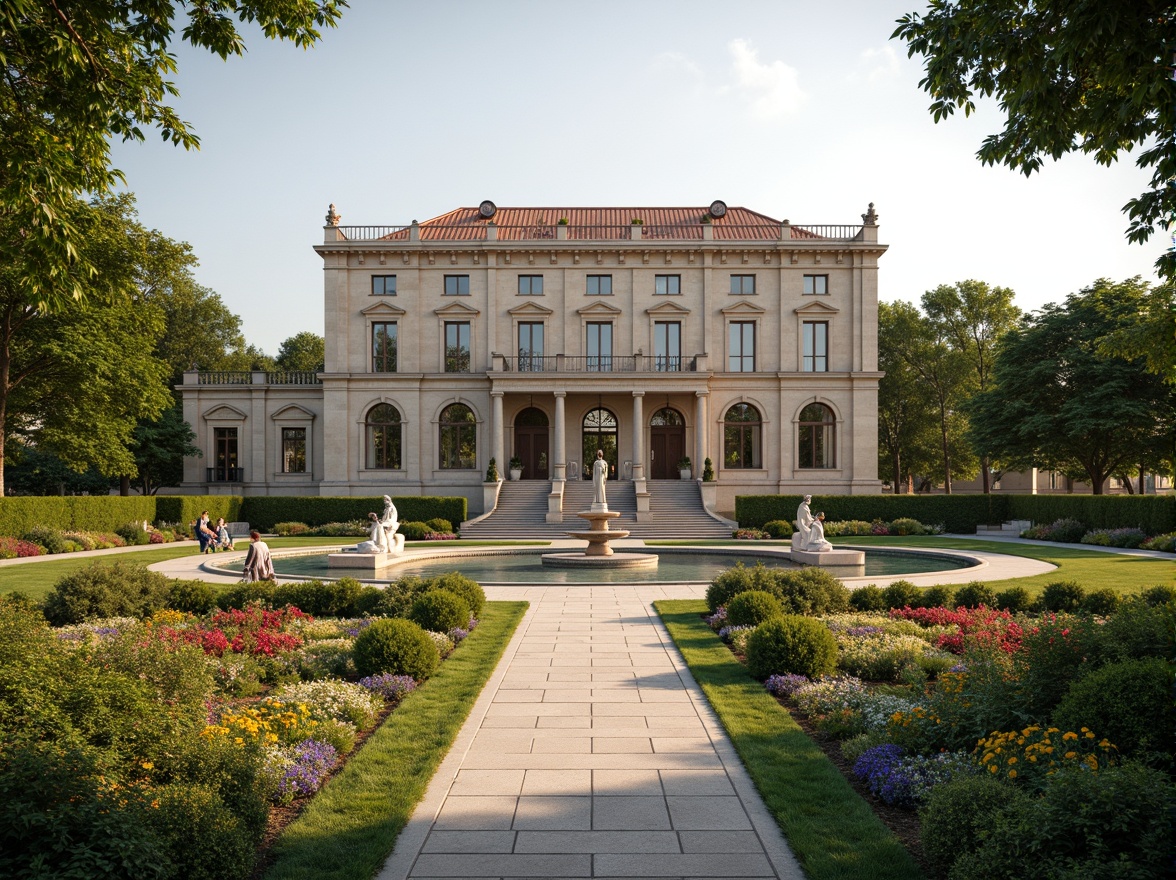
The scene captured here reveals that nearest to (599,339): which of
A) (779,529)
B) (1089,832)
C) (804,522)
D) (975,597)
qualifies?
(779,529)

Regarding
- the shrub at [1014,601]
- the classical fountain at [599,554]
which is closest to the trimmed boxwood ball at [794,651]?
the shrub at [1014,601]

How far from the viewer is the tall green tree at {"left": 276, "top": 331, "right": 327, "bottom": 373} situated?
78.9 m

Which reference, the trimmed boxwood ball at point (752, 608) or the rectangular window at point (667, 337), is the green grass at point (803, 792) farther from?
the rectangular window at point (667, 337)

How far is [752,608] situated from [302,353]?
242ft

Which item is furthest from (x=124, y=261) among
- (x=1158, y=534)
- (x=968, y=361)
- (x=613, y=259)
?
(x=968, y=361)

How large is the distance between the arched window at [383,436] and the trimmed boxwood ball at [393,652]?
1432 inches

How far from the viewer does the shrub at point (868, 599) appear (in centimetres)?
1528

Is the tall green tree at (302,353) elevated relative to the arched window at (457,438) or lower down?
elevated

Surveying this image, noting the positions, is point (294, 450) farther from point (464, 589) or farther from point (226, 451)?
point (464, 589)

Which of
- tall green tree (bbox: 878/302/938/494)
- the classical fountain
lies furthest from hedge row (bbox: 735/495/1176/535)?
tall green tree (bbox: 878/302/938/494)

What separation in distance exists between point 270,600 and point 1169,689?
14071 mm

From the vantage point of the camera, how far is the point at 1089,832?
4.13 m

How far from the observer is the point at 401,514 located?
3891 cm

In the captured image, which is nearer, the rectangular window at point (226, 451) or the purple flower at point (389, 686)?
the purple flower at point (389, 686)
